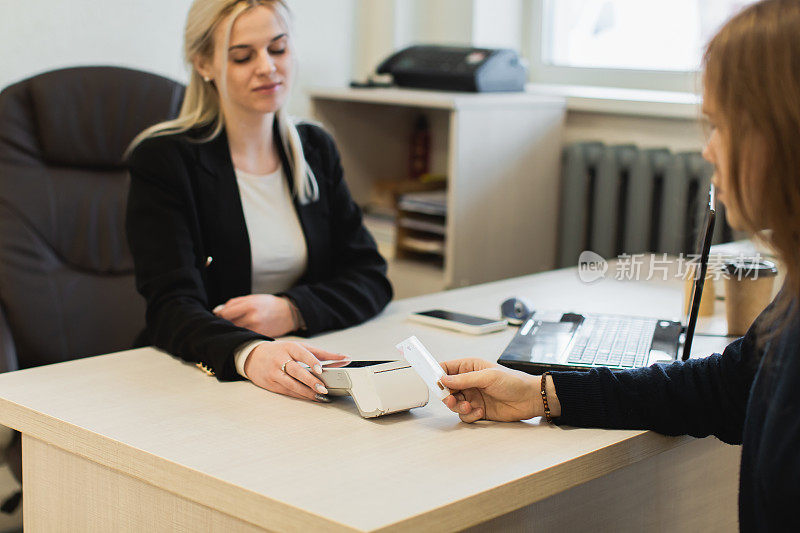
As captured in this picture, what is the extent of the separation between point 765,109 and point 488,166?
1698 millimetres

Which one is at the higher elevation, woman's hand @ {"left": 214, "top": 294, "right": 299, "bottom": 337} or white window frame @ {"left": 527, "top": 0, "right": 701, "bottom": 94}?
white window frame @ {"left": 527, "top": 0, "right": 701, "bottom": 94}

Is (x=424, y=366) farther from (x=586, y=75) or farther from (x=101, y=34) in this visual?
(x=586, y=75)

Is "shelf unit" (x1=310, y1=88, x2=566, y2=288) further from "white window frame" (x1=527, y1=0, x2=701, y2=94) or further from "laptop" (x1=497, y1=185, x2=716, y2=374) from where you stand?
"laptop" (x1=497, y1=185, x2=716, y2=374)

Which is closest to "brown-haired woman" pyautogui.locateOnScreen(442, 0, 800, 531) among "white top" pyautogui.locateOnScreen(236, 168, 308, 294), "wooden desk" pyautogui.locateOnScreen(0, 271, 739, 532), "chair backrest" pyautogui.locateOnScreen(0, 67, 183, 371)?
"wooden desk" pyautogui.locateOnScreen(0, 271, 739, 532)

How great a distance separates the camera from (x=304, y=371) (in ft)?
3.93

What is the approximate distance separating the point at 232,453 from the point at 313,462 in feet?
0.31

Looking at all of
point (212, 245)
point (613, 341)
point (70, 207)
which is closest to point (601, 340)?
point (613, 341)

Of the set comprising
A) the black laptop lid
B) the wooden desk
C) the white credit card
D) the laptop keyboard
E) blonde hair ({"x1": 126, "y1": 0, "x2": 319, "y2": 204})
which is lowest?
the wooden desk

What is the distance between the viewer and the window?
2676 millimetres

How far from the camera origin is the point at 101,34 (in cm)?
236

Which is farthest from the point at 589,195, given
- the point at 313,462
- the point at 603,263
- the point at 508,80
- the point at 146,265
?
the point at 313,462

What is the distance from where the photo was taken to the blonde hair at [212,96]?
1.72m

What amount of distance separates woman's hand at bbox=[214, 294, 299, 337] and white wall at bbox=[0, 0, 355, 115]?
107cm

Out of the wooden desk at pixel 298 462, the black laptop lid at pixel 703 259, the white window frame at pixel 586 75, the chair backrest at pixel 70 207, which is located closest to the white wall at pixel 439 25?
the white window frame at pixel 586 75
